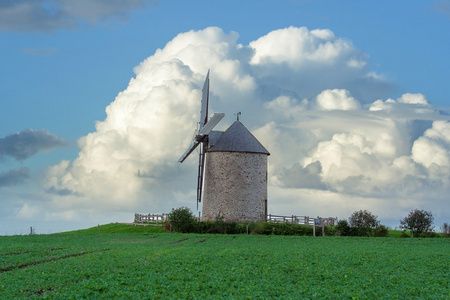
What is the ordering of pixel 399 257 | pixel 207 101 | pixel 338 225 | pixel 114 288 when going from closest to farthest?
pixel 114 288
pixel 399 257
pixel 338 225
pixel 207 101

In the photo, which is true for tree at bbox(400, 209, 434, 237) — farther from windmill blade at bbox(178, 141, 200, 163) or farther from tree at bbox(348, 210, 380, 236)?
windmill blade at bbox(178, 141, 200, 163)

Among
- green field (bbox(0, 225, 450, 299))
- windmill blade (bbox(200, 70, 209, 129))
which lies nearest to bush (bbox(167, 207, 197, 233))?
windmill blade (bbox(200, 70, 209, 129))

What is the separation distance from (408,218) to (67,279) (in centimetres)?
3838

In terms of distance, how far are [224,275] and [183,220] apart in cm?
2940

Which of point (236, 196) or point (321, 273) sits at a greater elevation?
point (236, 196)

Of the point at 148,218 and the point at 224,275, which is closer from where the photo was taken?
the point at 224,275

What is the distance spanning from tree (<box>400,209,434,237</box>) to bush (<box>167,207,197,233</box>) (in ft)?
64.5

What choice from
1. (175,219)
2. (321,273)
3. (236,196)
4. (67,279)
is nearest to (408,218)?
(236,196)

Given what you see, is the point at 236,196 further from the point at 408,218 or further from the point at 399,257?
the point at 399,257

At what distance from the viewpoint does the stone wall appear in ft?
156

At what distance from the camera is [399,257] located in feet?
87.7

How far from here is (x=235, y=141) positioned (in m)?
48.8

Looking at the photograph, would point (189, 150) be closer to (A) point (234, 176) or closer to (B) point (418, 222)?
(A) point (234, 176)

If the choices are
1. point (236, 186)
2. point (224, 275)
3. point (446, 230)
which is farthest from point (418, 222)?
point (224, 275)
